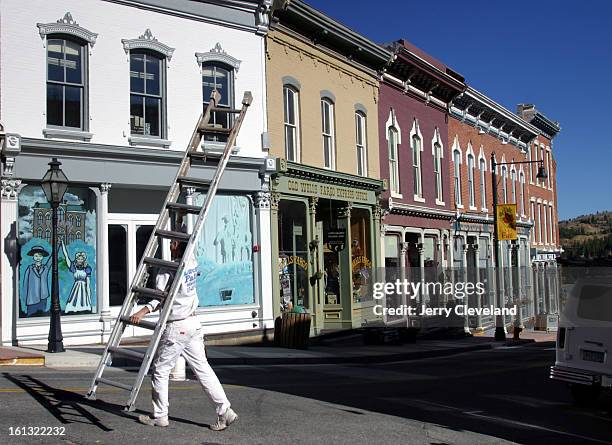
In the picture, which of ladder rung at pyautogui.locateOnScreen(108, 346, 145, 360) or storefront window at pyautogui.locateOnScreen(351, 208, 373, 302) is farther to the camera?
storefront window at pyautogui.locateOnScreen(351, 208, 373, 302)

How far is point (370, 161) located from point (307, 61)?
4.48 metres

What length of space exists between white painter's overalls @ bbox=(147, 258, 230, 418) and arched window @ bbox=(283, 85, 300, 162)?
1333cm

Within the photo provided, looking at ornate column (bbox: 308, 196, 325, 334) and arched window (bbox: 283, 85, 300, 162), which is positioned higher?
arched window (bbox: 283, 85, 300, 162)

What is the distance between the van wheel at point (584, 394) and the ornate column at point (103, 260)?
31.9 ft

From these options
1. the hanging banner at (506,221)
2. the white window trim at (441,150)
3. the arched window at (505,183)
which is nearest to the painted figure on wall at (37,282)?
the white window trim at (441,150)

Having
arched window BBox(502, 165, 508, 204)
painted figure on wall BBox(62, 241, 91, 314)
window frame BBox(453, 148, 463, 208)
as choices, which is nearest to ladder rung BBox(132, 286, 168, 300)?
painted figure on wall BBox(62, 241, 91, 314)

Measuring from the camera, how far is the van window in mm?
9727

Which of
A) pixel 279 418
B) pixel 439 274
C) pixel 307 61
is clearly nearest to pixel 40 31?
pixel 307 61

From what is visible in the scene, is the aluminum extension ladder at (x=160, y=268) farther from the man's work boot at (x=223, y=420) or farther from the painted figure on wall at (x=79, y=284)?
the painted figure on wall at (x=79, y=284)

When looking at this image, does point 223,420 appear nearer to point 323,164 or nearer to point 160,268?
point 160,268

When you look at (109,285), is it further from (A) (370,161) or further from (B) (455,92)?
(B) (455,92)

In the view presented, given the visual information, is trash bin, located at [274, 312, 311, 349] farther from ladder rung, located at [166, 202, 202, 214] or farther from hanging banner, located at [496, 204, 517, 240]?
hanging banner, located at [496, 204, 517, 240]

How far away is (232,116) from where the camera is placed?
18.4 m

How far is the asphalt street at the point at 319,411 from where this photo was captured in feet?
23.2
